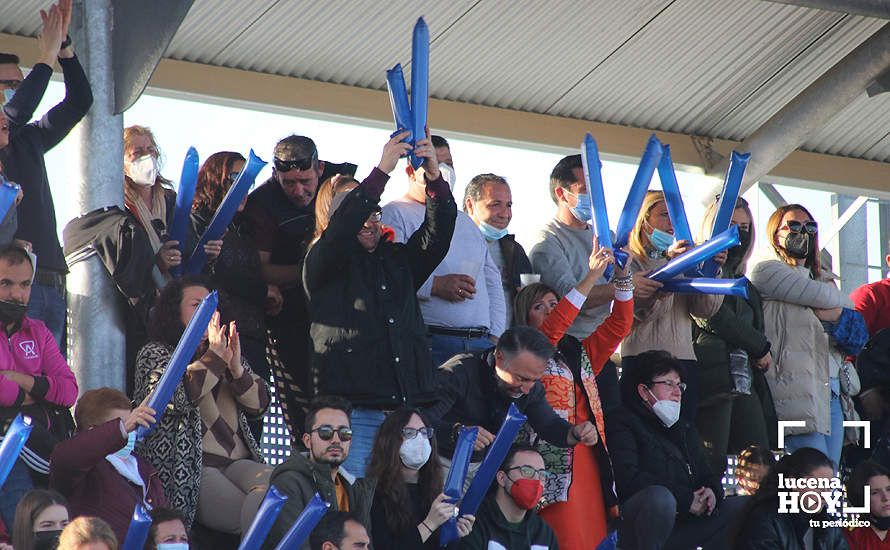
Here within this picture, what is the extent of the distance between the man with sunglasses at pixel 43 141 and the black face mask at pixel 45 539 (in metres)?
1.61

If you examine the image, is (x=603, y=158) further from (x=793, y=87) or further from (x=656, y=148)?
(x=656, y=148)

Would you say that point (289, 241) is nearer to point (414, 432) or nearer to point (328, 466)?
point (414, 432)

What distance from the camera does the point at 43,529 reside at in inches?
226

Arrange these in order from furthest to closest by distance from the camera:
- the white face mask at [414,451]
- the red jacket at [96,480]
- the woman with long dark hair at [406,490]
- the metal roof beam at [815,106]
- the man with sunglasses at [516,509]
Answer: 1. the metal roof beam at [815,106]
2. the man with sunglasses at [516,509]
3. the white face mask at [414,451]
4. the woman with long dark hair at [406,490]
5. the red jacket at [96,480]

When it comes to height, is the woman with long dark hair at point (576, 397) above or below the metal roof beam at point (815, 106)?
below

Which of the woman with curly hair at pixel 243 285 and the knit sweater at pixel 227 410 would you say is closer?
the knit sweater at pixel 227 410

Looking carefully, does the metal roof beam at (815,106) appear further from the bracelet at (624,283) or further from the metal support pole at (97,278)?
the metal support pole at (97,278)

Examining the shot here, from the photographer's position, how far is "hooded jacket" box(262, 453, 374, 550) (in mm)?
6484

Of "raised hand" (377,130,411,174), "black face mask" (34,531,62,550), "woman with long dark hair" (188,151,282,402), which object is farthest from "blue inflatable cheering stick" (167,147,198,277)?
"black face mask" (34,531,62,550)

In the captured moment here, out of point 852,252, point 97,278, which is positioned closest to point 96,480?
point 97,278

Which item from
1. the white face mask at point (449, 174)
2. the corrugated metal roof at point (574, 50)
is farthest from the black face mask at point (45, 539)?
the corrugated metal roof at point (574, 50)

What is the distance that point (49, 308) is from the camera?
7223 millimetres

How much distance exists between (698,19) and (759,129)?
1.23 metres

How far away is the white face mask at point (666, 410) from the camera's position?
8430 mm
